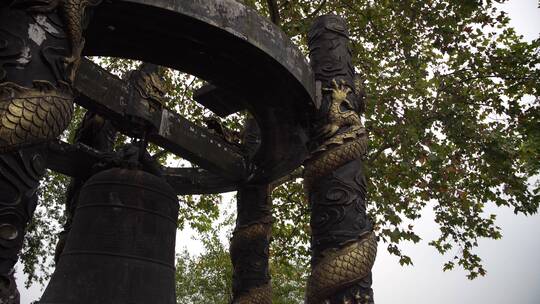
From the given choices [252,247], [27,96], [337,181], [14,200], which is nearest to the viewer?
[27,96]

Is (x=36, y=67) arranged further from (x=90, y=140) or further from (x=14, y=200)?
(x=90, y=140)

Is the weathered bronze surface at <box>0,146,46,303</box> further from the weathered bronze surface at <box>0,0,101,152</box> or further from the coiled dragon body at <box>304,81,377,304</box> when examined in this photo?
the coiled dragon body at <box>304,81,377,304</box>

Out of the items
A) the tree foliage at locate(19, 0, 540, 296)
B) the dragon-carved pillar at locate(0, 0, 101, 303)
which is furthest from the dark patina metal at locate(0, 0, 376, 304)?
the tree foliage at locate(19, 0, 540, 296)

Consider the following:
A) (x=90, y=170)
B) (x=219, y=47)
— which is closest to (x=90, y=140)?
(x=90, y=170)

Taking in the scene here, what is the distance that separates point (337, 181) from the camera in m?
3.82

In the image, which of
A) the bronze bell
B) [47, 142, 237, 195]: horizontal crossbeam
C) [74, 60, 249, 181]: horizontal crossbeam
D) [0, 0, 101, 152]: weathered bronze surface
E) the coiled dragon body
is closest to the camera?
[0, 0, 101, 152]: weathered bronze surface

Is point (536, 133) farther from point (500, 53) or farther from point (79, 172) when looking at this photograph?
point (79, 172)

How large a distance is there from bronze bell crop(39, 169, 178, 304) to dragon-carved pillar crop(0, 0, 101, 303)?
1.40m

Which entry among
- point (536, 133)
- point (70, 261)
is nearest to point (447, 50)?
point (536, 133)

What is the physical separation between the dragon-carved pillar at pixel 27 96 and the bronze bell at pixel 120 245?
1.40m

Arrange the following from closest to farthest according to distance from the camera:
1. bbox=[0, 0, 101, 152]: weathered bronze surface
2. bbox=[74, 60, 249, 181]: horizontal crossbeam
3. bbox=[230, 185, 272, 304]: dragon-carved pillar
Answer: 1. bbox=[0, 0, 101, 152]: weathered bronze surface
2. bbox=[74, 60, 249, 181]: horizontal crossbeam
3. bbox=[230, 185, 272, 304]: dragon-carved pillar

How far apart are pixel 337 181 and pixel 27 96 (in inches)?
94.2

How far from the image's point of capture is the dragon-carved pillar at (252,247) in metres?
5.45

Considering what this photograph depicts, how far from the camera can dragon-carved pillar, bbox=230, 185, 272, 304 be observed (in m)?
5.45
